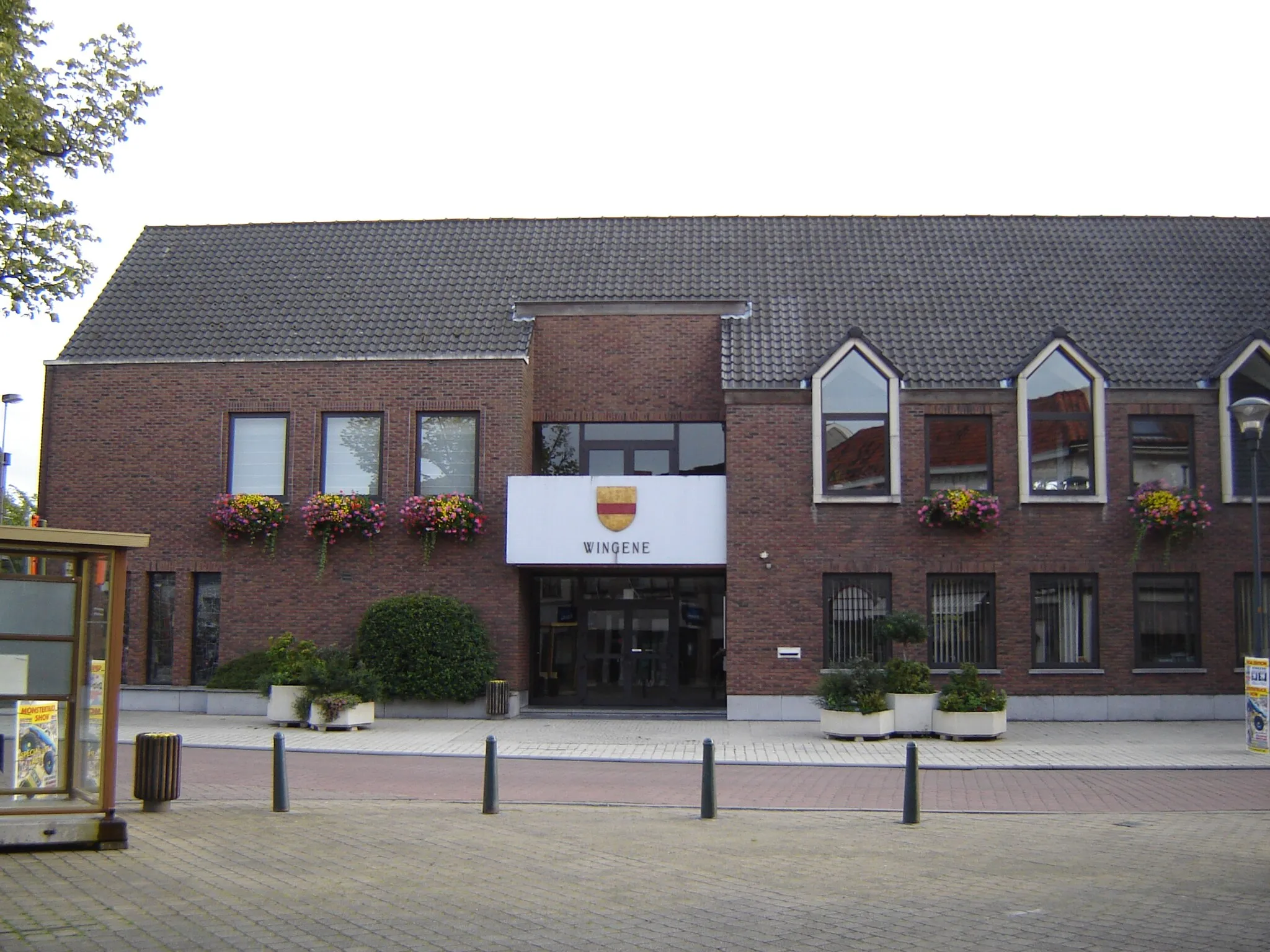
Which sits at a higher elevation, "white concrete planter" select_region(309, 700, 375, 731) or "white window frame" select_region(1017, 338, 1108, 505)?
"white window frame" select_region(1017, 338, 1108, 505)

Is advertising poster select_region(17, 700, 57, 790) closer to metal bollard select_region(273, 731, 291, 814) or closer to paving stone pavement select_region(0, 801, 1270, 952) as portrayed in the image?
paving stone pavement select_region(0, 801, 1270, 952)

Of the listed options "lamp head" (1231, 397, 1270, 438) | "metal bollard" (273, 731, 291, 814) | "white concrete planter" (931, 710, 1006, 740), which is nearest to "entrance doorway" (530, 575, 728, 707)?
"white concrete planter" (931, 710, 1006, 740)

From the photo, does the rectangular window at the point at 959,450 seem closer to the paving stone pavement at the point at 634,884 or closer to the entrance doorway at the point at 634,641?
the entrance doorway at the point at 634,641

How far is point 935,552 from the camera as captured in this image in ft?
81.3

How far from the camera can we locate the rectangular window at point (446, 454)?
25812mm

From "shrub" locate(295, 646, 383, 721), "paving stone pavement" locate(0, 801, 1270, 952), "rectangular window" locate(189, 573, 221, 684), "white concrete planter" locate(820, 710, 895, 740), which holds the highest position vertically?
"rectangular window" locate(189, 573, 221, 684)

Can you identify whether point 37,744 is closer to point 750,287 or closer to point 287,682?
point 287,682

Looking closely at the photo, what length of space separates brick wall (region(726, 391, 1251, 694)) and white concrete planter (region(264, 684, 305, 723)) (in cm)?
782

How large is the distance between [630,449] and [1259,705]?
1258cm

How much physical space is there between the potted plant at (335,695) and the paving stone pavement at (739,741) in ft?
1.07

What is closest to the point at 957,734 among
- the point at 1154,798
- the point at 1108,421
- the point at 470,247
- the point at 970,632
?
the point at 970,632

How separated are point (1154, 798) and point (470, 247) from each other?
63.0 feet

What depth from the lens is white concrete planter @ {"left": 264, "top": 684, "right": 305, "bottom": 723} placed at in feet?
74.9

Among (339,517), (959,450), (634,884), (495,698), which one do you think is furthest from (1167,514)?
(634,884)
